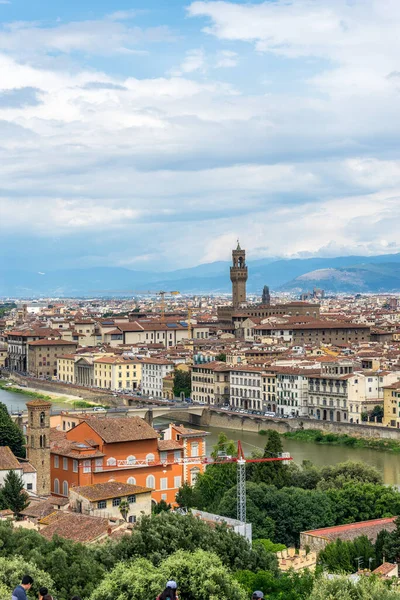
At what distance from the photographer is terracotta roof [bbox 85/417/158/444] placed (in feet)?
78.0

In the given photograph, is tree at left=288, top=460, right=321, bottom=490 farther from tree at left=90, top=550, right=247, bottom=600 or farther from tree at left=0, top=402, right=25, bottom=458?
tree at left=90, top=550, right=247, bottom=600

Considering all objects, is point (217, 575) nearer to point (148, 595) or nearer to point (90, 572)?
point (148, 595)

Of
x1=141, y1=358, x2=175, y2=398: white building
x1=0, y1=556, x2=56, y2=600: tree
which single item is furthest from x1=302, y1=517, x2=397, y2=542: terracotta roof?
x1=141, y1=358, x2=175, y2=398: white building

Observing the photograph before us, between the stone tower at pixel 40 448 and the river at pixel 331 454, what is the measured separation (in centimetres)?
894

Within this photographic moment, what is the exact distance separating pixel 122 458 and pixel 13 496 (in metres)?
3.60

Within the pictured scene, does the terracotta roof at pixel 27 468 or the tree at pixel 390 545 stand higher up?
the terracotta roof at pixel 27 468

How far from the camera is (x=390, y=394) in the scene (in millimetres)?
40031

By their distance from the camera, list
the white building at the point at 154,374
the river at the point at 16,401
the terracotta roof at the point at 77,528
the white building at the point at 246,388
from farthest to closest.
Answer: the white building at the point at 154,374 → the river at the point at 16,401 → the white building at the point at 246,388 → the terracotta roof at the point at 77,528

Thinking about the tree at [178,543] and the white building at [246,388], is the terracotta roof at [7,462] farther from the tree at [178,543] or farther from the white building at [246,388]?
the white building at [246,388]

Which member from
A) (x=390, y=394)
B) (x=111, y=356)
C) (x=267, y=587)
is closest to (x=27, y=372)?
(x=111, y=356)

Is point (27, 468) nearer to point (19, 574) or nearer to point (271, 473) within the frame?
point (271, 473)

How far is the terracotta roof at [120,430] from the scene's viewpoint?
23.8 metres

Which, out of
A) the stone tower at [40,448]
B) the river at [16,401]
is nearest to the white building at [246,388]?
the river at [16,401]

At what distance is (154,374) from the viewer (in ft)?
178
